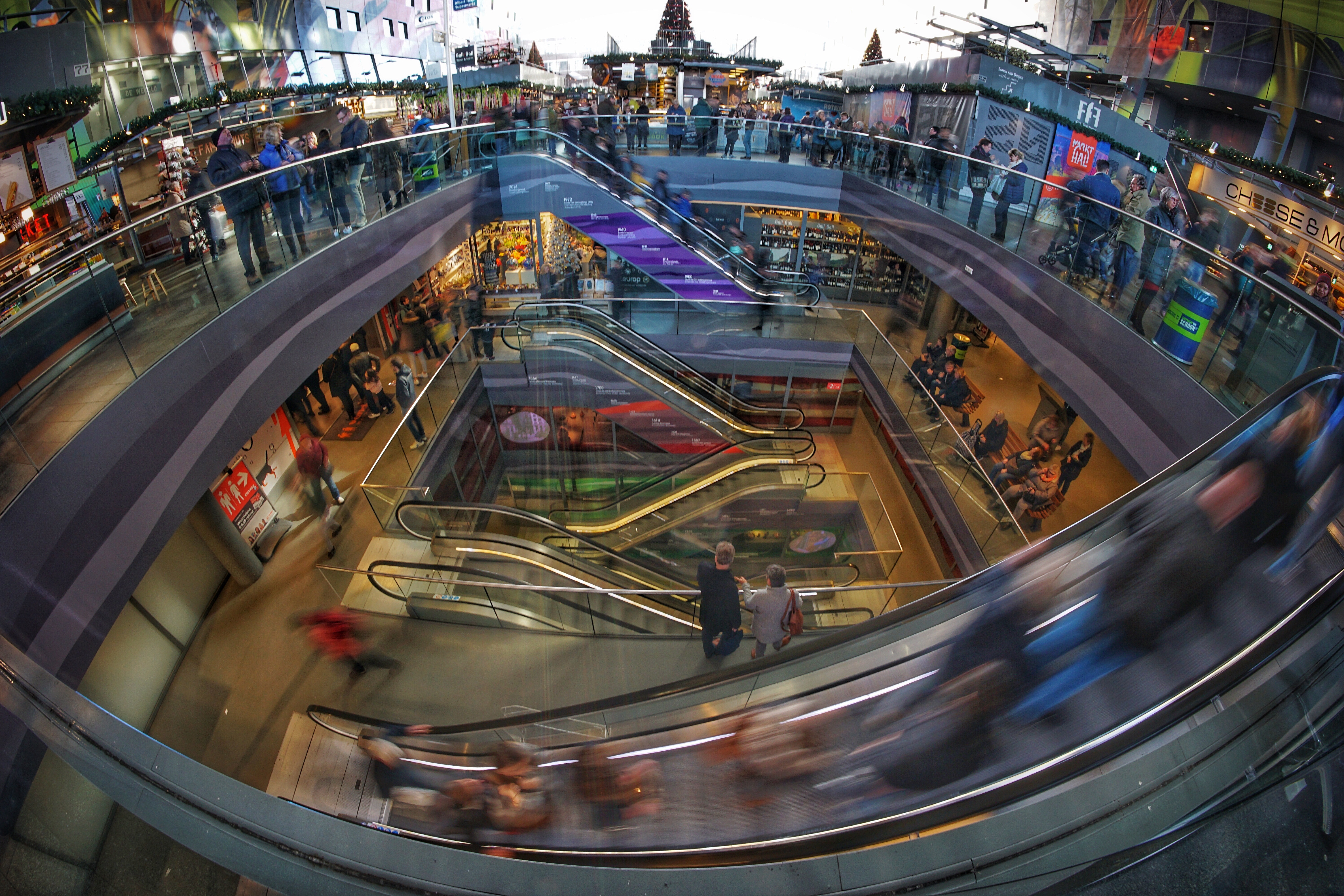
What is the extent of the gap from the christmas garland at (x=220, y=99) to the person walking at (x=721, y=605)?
8.28 m

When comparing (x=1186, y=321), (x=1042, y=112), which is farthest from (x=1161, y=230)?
(x=1042, y=112)

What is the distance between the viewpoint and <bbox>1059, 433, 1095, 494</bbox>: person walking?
262 inches

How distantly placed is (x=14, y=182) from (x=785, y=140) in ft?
38.2

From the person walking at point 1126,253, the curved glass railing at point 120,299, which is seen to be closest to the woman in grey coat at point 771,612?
the curved glass railing at point 120,299

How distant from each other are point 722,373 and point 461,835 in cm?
819

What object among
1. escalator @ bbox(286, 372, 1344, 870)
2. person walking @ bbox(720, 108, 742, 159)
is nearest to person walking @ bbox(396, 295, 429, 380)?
person walking @ bbox(720, 108, 742, 159)

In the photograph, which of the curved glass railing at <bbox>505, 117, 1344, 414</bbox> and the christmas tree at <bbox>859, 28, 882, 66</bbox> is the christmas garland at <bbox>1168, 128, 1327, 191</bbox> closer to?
the curved glass railing at <bbox>505, 117, 1344, 414</bbox>

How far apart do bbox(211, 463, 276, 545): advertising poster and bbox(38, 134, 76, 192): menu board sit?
349 cm

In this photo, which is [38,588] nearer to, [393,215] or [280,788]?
[280,788]

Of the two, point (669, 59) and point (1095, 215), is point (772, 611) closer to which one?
point (1095, 215)

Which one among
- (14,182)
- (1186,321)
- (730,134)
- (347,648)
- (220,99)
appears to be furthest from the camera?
(730,134)

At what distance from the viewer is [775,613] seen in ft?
13.0

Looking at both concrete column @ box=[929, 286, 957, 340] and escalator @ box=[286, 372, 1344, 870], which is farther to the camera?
concrete column @ box=[929, 286, 957, 340]

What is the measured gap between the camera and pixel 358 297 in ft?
23.2
